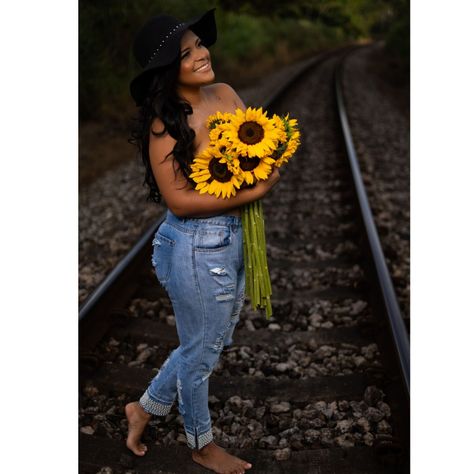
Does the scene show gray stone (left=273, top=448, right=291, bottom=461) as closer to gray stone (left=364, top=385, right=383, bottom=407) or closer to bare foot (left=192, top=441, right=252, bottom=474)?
bare foot (left=192, top=441, right=252, bottom=474)

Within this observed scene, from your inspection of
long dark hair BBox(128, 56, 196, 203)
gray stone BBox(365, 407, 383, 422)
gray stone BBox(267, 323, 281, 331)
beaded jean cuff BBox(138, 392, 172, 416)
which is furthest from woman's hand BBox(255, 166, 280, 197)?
gray stone BBox(267, 323, 281, 331)

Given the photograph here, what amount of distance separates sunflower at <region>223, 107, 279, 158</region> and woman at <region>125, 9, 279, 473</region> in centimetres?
15

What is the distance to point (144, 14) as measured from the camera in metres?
9.57

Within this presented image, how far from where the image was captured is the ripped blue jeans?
2.47 metres

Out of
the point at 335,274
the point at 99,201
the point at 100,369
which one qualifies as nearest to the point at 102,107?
the point at 99,201

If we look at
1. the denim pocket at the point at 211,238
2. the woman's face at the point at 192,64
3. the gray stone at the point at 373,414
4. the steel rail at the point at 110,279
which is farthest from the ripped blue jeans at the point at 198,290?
the steel rail at the point at 110,279

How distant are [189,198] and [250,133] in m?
0.32

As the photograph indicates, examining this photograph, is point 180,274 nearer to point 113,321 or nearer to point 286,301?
point 113,321

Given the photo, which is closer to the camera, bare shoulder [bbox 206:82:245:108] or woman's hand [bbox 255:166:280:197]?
woman's hand [bbox 255:166:280:197]

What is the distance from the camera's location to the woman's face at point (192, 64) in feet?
7.72

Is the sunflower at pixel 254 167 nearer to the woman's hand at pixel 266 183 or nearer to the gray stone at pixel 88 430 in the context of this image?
Result: the woman's hand at pixel 266 183

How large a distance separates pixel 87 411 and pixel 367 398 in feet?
4.56

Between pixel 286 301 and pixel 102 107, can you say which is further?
pixel 102 107

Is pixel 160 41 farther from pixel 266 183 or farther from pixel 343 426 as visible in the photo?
pixel 343 426
